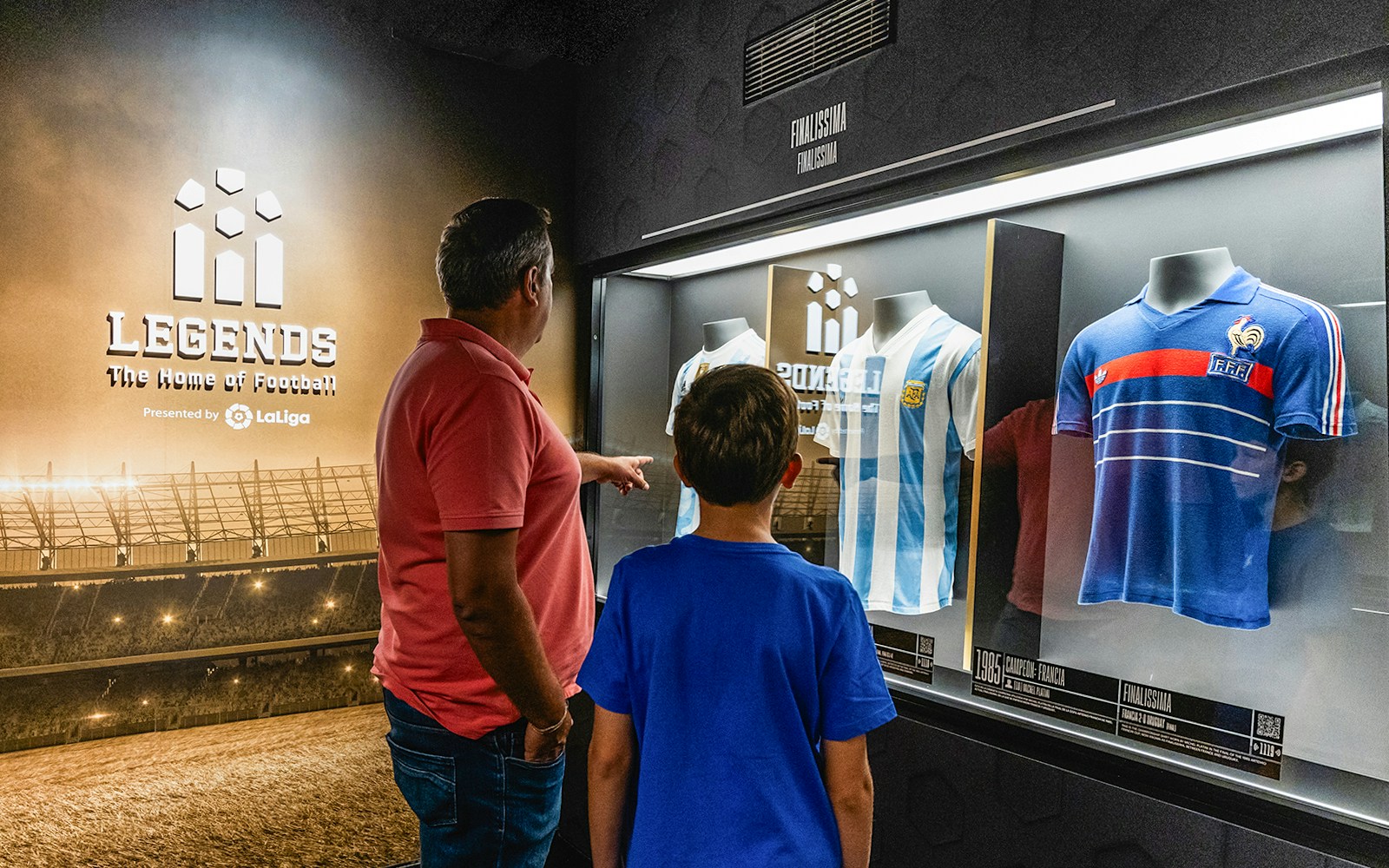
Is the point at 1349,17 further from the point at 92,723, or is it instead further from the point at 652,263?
the point at 92,723

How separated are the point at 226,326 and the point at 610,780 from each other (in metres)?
2.49

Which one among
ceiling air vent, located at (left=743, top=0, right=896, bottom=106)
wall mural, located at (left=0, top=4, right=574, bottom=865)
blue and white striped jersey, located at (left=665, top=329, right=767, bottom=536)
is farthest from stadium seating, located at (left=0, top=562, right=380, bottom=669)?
ceiling air vent, located at (left=743, top=0, right=896, bottom=106)

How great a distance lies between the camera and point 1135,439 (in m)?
1.93

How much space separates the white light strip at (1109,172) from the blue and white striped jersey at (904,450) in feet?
1.01

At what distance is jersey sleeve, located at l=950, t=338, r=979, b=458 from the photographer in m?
2.38

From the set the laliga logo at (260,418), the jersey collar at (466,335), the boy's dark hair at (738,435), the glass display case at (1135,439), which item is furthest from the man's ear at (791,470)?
the laliga logo at (260,418)

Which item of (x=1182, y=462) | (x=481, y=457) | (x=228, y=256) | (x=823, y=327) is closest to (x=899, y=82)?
(x=823, y=327)

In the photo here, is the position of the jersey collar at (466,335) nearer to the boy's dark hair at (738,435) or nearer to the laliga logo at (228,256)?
the boy's dark hair at (738,435)

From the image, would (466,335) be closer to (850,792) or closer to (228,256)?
(850,792)

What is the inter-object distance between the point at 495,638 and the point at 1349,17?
1549 mm

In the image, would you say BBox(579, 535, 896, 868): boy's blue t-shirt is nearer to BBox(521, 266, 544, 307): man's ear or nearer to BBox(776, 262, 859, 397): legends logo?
BBox(521, 266, 544, 307): man's ear

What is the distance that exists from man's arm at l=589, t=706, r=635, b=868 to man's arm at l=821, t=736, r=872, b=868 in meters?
0.26

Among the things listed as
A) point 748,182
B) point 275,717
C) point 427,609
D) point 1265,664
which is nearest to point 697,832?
point 427,609

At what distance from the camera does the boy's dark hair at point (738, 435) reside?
1190mm
